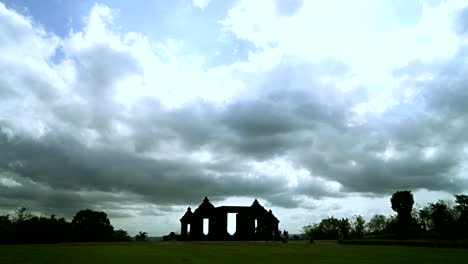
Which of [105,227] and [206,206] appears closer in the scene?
[206,206]

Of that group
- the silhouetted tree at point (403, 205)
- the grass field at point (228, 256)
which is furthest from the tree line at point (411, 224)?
the grass field at point (228, 256)

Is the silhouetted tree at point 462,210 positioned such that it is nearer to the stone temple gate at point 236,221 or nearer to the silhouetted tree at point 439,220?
the silhouetted tree at point 439,220

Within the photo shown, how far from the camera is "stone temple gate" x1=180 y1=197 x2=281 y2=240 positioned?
6569cm

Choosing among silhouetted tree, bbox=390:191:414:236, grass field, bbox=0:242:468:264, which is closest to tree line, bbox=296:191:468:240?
silhouetted tree, bbox=390:191:414:236

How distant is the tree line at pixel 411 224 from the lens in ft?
201

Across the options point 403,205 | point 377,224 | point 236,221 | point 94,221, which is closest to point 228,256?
point 236,221

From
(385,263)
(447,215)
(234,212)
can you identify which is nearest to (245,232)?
(234,212)

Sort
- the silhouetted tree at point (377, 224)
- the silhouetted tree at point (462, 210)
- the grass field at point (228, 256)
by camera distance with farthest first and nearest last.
Answer: the silhouetted tree at point (377, 224) → the silhouetted tree at point (462, 210) → the grass field at point (228, 256)

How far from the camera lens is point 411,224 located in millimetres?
72688

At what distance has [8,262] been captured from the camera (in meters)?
22.1

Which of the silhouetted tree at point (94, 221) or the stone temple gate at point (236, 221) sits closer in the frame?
A: the stone temple gate at point (236, 221)

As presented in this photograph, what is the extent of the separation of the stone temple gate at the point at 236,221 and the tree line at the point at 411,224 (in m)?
7.47

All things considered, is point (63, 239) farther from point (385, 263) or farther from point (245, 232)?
point (385, 263)

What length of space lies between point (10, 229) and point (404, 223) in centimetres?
5911
